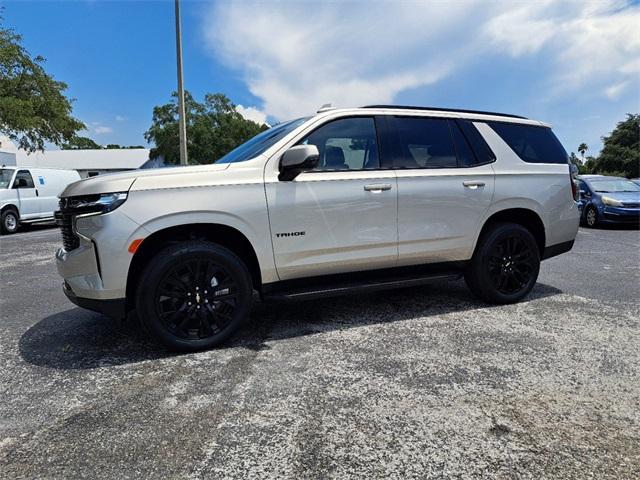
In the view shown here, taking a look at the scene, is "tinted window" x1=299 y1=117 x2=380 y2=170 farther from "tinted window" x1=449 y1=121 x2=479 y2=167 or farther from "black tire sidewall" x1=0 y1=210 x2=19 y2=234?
"black tire sidewall" x1=0 y1=210 x2=19 y2=234

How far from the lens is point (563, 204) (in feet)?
14.9

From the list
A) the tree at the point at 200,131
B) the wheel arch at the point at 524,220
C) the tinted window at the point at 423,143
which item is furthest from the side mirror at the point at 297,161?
the tree at the point at 200,131

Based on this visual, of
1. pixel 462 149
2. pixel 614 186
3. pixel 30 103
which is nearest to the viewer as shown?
pixel 462 149

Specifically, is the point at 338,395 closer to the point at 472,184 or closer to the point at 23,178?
the point at 472,184

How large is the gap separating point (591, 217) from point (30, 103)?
65.3 feet

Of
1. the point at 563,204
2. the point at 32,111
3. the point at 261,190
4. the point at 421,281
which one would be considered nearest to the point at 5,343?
the point at 261,190

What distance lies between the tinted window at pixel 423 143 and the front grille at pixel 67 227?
8.49ft

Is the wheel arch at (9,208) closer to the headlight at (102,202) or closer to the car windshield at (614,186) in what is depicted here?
the headlight at (102,202)

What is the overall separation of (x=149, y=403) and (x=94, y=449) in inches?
17.3

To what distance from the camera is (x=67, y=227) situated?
3209mm

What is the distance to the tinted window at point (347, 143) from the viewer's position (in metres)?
3.60

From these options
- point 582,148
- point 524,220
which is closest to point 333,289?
point 524,220

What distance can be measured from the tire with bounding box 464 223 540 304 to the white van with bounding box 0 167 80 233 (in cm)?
1195

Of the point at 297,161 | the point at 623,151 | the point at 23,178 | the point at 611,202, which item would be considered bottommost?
the point at 611,202
